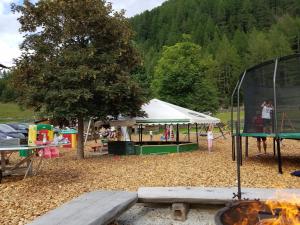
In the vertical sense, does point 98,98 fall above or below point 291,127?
above

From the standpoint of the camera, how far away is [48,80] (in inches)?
632

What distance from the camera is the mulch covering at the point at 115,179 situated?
8.30 metres

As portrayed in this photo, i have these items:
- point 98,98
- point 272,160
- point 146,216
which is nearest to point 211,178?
point 146,216

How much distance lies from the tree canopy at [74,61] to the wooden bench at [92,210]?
858 centimetres

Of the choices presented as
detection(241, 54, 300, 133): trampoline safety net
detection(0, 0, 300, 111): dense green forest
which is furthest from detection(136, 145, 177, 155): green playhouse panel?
detection(241, 54, 300, 133): trampoline safety net

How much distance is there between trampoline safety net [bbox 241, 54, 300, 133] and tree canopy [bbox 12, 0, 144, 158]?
4.63 metres

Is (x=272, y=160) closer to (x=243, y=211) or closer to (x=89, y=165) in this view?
(x=89, y=165)

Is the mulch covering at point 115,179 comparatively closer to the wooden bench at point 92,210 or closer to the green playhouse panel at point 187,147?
the wooden bench at point 92,210

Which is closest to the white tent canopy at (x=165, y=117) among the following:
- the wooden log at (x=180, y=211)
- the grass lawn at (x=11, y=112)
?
the wooden log at (x=180, y=211)

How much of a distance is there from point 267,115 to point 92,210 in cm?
852

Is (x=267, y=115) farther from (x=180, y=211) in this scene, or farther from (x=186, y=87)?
(x=186, y=87)

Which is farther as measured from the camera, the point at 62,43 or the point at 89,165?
the point at 62,43

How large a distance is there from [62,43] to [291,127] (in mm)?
9053

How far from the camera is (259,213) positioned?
18.6 feet
